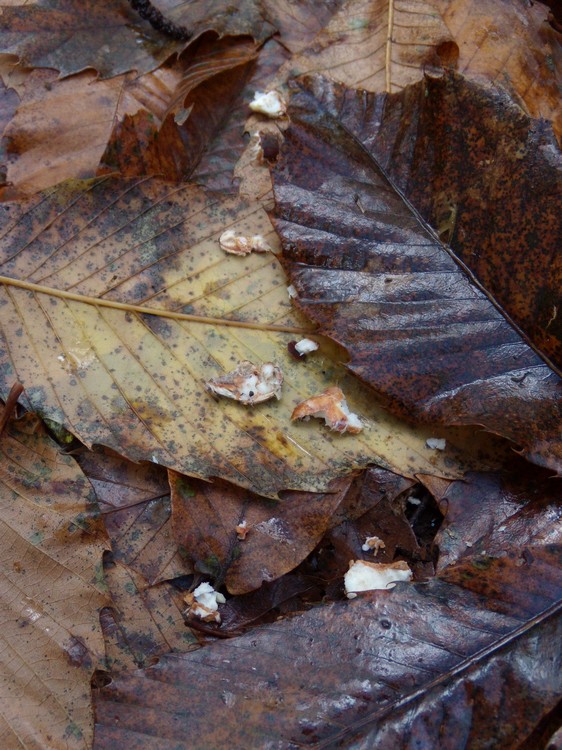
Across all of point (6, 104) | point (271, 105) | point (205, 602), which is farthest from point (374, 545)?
point (6, 104)

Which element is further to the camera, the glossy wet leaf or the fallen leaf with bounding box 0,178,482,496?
the fallen leaf with bounding box 0,178,482,496

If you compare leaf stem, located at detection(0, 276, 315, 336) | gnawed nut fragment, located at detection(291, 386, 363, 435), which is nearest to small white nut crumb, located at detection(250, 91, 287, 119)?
leaf stem, located at detection(0, 276, 315, 336)

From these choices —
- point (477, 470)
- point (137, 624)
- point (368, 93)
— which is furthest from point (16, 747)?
point (368, 93)

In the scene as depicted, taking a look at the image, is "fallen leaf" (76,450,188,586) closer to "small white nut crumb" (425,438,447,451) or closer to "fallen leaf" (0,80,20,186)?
"small white nut crumb" (425,438,447,451)

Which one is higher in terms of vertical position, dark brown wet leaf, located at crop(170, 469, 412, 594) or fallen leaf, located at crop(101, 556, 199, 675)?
dark brown wet leaf, located at crop(170, 469, 412, 594)

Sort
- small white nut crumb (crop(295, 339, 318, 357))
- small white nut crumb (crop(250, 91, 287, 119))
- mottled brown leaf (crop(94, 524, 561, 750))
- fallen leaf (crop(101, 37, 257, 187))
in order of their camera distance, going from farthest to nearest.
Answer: small white nut crumb (crop(250, 91, 287, 119)) → fallen leaf (crop(101, 37, 257, 187)) → small white nut crumb (crop(295, 339, 318, 357)) → mottled brown leaf (crop(94, 524, 561, 750))

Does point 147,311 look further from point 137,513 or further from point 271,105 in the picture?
point 271,105

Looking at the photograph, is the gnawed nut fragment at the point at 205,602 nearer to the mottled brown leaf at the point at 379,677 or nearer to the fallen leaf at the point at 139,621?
the fallen leaf at the point at 139,621
